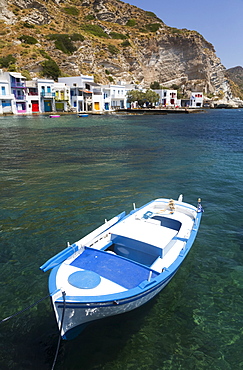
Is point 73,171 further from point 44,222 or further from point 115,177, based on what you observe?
point 44,222

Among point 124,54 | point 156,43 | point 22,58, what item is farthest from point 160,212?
point 156,43

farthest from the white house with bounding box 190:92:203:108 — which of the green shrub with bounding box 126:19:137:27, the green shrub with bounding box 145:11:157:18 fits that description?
the green shrub with bounding box 145:11:157:18

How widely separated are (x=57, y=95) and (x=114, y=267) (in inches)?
2958

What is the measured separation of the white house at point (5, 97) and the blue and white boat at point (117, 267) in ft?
212

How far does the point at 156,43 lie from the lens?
123 meters

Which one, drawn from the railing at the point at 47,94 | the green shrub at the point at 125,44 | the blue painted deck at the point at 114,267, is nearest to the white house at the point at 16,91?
the railing at the point at 47,94

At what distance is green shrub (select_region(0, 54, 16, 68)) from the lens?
80581 mm

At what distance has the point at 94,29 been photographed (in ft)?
430

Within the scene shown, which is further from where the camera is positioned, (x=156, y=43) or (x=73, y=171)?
(x=156, y=43)

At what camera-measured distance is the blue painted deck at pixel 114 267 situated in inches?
239

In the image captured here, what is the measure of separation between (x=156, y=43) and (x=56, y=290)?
5401 inches

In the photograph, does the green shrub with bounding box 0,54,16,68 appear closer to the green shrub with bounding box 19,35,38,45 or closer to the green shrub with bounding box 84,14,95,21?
the green shrub with bounding box 19,35,38,45

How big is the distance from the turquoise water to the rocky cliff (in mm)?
76941

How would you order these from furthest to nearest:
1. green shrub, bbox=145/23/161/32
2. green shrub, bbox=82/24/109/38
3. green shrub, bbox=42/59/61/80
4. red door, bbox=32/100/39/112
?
green shrub, bbox=145/23/161/32
green shrub, bbox=82/24/109/38
green shrub, bbox=42/59/61/80
red door, bbox=32/100/39/112
